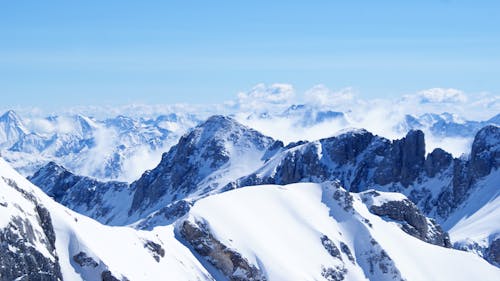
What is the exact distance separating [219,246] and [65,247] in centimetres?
4401

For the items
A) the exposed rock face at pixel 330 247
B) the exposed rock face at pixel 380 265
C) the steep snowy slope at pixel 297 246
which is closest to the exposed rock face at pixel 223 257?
the steep snowy slope at pixel 297 246

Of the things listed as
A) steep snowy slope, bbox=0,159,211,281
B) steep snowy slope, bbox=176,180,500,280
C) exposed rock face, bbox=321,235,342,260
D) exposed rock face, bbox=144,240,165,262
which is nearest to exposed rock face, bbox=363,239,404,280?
steep snowy slope, bbox=176,180,500,280

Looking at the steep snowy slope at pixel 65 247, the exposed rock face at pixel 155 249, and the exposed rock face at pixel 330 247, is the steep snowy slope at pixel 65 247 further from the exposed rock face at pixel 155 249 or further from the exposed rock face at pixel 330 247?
the exposed rock face at pixel 330 247

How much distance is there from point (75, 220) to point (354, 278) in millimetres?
70855

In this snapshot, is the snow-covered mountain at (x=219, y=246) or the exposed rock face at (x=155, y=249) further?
the exposed rock face at (x=155, y=249)

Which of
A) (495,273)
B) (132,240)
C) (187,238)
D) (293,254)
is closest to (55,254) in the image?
(132,240)

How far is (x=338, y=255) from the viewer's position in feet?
602

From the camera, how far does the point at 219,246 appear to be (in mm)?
164250

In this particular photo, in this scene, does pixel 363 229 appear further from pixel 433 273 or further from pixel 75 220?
pixel 75 220

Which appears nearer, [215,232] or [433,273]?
[215,232]

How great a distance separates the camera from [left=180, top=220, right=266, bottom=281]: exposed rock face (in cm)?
16262

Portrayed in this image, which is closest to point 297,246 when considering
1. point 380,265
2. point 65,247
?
point 380,265

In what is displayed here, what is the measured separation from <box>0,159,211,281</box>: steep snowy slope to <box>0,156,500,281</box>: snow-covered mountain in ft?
0.52

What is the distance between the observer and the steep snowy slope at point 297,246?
166 m
